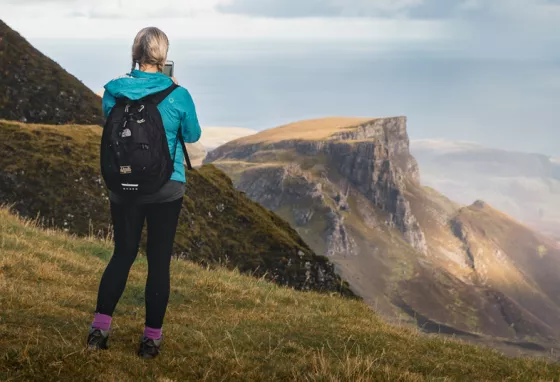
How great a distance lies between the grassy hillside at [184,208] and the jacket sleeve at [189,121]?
14641 millimetres

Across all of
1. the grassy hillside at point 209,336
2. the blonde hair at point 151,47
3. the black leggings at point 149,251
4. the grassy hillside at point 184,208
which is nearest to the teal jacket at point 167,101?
the blonde hair at point 151,47

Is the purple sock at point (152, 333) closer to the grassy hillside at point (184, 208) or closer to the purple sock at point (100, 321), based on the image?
the purple sock at point (100, 321)

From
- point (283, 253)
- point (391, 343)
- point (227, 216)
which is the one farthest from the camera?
point (227, 216)

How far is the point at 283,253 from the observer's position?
2998 centimetres

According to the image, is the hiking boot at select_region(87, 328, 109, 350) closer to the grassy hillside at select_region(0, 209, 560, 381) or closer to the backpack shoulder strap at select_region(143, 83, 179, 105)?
the grassy hillside at select_region(0, 209, 560, 381)

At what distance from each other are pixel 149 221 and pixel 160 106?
140 centimetres

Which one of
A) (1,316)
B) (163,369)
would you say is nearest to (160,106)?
(163,369)

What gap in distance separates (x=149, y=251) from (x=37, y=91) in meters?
34.0

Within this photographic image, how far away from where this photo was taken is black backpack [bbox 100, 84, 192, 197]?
20.6 feet

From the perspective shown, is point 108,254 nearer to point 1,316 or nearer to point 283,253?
point 1,316

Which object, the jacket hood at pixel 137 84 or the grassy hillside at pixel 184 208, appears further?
the grassy hillside at pixel 184 208

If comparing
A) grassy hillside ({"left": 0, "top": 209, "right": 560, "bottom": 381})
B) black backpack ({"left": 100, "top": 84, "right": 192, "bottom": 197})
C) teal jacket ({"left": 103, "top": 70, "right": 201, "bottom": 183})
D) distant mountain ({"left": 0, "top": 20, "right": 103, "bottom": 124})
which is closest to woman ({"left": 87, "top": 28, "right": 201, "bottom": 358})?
teal jacket ({"left": 103, "top": 70, "right": 201, "bottom": 183})

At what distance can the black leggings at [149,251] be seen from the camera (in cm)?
663

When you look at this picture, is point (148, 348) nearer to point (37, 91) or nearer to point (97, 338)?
point (97, 338)
